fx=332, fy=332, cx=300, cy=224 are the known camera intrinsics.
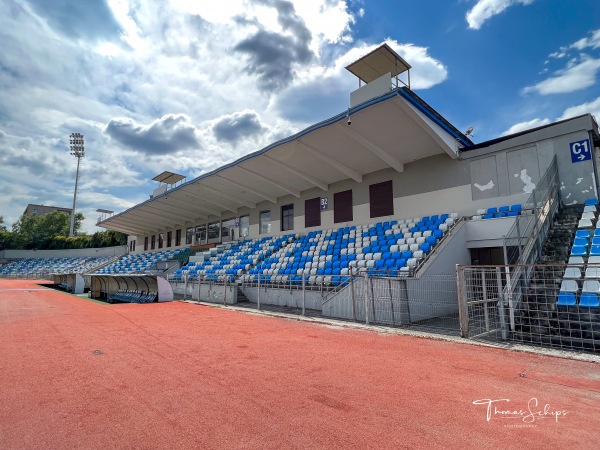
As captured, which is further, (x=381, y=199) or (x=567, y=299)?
(x=381, y=199)

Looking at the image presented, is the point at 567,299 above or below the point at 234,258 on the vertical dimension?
below

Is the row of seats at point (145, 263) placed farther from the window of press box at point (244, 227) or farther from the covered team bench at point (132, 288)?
the window of press box at point (244, 227)

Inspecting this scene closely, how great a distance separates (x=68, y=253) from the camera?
5544cm

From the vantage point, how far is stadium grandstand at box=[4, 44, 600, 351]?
727cm

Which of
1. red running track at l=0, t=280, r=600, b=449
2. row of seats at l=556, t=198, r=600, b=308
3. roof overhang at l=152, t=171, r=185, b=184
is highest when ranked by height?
roof overhang at l=152, t=171, r=185, b=184

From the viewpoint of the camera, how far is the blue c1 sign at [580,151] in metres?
10.8

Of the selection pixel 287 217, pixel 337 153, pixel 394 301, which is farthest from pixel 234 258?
pixel 394 301

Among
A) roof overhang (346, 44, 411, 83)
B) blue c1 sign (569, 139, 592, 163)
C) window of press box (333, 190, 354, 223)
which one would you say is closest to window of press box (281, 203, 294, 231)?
window of press box (333, 190, 354, 223)

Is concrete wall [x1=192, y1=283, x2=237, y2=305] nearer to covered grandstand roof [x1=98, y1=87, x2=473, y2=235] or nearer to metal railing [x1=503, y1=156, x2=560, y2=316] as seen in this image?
covered grandstand roof [x1=98, y1=87, x2=473, y2=235]

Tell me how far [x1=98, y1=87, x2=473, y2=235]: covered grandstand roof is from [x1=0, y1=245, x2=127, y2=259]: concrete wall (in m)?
30.4

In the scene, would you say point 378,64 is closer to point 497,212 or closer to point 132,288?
point 497,212

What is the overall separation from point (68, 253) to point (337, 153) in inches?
2264

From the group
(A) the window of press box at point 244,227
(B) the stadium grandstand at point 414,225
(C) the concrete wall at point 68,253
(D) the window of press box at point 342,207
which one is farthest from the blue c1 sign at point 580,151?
(C) the concrete wall at point 68,253

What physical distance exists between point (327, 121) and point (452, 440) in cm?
1167
